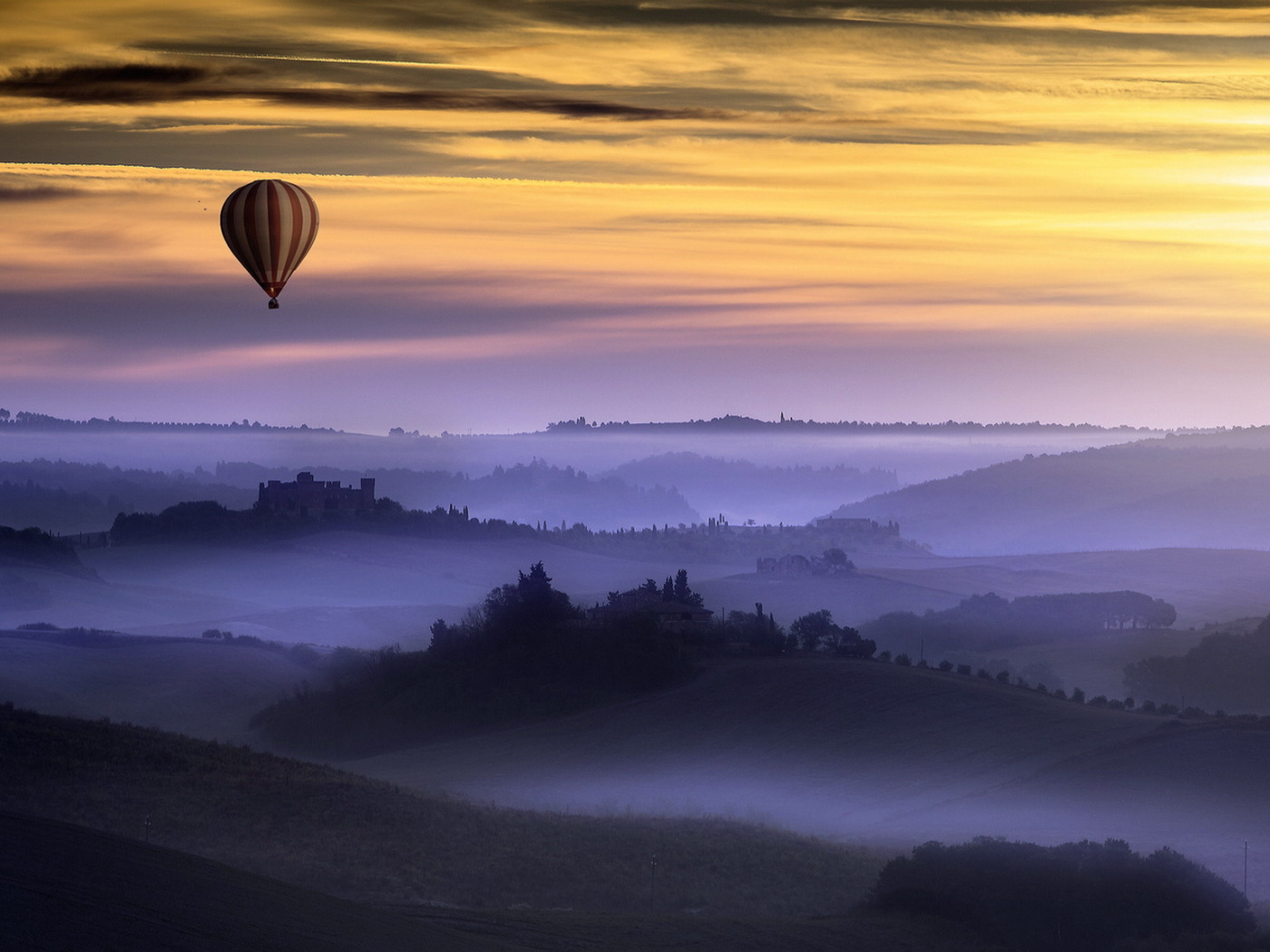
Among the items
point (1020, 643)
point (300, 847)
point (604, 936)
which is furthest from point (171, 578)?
point (604, 936)

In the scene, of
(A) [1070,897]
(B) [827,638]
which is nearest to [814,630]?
(B) [827,638]

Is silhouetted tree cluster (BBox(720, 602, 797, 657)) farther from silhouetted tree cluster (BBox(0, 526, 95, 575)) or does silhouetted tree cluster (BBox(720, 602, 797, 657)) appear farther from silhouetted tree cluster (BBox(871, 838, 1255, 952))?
silhouetted tree cluster (BBox(0, 526, 95, 575))

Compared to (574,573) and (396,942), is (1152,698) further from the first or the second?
(574,573)

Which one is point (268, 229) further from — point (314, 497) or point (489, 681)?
point (314, 497)

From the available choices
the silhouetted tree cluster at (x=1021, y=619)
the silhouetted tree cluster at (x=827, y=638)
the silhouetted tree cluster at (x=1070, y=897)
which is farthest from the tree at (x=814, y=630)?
the silhouetted tree cluster at (x=1070, y=897)

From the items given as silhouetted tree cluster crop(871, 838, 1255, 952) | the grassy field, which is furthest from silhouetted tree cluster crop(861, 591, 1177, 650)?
silhouetted tree cluster crop(871, 838, 1255, 952)

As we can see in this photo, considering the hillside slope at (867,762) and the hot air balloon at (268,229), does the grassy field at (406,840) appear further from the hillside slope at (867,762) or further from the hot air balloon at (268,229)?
the hot air balloon at (268,229)

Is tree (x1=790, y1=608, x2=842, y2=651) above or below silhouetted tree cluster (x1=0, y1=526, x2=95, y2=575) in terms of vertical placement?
below
